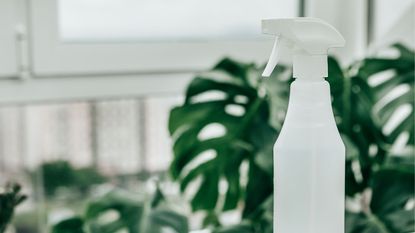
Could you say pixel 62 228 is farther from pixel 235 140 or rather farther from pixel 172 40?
pixel 172 40

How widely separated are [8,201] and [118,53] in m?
0.49

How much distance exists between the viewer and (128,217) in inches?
34.3

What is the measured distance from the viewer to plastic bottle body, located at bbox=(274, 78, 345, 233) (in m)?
0.65

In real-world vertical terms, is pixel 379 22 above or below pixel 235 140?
above

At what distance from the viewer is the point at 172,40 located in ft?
4.22

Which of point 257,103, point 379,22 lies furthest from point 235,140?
point 379,22

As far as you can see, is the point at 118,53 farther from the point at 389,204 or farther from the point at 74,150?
the point at 389,204

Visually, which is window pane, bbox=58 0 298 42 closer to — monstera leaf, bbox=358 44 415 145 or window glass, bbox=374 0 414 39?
window glass, bbox=374 0 414 39

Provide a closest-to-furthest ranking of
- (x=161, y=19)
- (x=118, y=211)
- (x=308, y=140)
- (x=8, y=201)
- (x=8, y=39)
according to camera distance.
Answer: (x=308, y=140), (x=8, y=201), (x=118, y=211), (x=8, y=39), (x=161, y=19)

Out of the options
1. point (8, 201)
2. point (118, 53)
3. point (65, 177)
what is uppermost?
point (118, 53)

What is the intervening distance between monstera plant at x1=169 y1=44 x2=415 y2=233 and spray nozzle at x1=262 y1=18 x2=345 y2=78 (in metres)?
0.34

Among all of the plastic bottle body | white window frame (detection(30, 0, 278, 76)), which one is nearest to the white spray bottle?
the plastic bottle body

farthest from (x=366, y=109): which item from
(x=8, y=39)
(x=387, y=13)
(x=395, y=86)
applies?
(x=8, y=39)

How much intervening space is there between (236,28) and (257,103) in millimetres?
388
